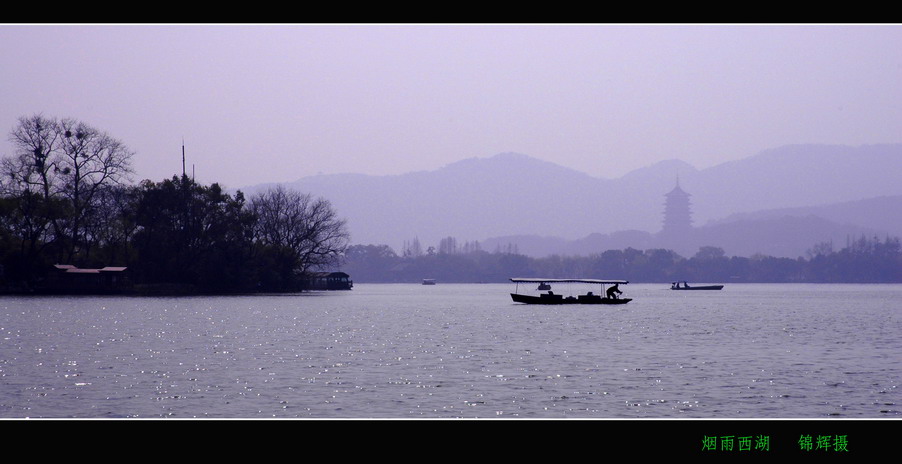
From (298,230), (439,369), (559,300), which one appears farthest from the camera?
(298,230)

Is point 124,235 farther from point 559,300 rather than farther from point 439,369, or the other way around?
point 439,369

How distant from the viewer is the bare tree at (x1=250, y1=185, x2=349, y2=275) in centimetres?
14088

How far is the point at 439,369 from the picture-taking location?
39.1 meters

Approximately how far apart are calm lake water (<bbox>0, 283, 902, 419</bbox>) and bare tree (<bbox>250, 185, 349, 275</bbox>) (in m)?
66.9

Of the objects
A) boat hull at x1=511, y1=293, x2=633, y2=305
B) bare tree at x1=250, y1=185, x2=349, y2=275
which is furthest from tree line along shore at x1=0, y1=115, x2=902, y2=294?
boat hull at x1=511, y1=293, x2=633, y2=305

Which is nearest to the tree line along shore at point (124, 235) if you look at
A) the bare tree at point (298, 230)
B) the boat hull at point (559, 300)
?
the bare tree at point (298, 230)

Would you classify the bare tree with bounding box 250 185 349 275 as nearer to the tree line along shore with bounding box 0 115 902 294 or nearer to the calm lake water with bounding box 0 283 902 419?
the tree line along shore with bounding box 0 115 902 294

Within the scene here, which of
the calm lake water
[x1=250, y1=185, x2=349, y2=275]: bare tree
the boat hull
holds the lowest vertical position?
the calm lake water

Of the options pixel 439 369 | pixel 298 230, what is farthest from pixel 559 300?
pixel 439 369

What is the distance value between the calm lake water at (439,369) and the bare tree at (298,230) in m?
66.9

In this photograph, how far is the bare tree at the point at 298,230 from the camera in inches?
5546

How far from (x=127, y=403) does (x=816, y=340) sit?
44.2 meters

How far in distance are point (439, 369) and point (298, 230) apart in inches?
4166
